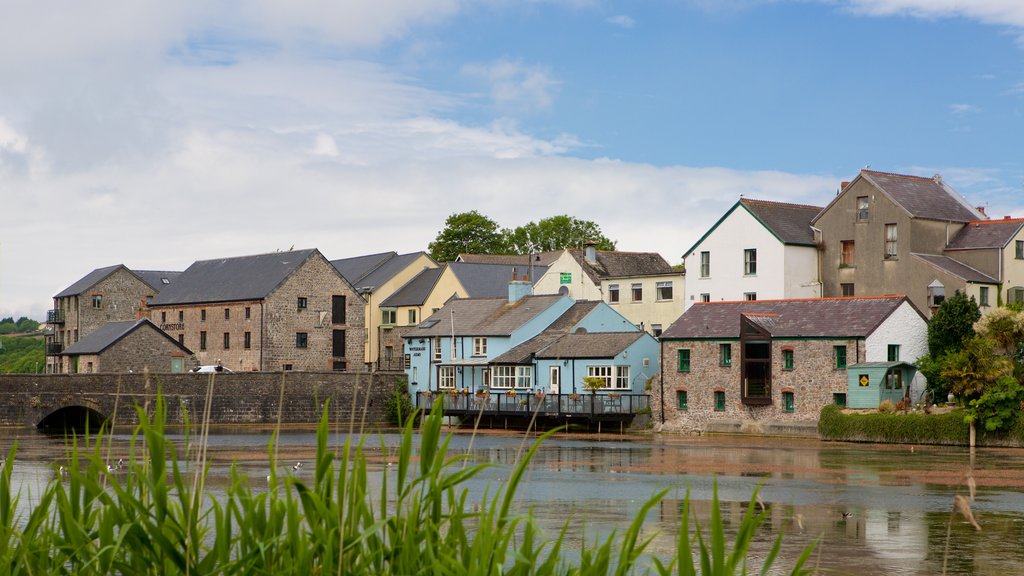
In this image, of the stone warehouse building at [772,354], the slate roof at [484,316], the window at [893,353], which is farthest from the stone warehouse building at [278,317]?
the window at [893,353]

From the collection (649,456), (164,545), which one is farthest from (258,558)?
(649,456)

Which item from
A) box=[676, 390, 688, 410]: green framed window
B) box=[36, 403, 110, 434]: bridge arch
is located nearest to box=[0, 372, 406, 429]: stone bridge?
box=[36, 403, 110, 434]: bridge arch

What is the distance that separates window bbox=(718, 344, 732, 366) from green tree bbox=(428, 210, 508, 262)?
64.7 metres

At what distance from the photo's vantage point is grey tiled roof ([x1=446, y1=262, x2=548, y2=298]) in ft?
296

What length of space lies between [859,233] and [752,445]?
16.6 meters

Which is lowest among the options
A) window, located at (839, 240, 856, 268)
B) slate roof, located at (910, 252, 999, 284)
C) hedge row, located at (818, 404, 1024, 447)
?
hedge row, located at (818, 404, 1024, 447)

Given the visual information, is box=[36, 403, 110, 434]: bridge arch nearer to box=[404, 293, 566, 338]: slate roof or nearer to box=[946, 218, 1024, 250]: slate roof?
box=[404, 293, 566, 338]: slate roof

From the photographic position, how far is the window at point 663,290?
73.1 m

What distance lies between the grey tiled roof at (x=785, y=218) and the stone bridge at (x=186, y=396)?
21157 mm

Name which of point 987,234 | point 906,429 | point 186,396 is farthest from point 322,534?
point 186,396

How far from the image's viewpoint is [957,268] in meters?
60.0

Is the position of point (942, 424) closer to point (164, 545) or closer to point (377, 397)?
point (377, 397)

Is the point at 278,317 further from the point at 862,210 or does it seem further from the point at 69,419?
the point at 862,210

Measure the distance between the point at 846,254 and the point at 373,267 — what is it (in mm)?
40261
